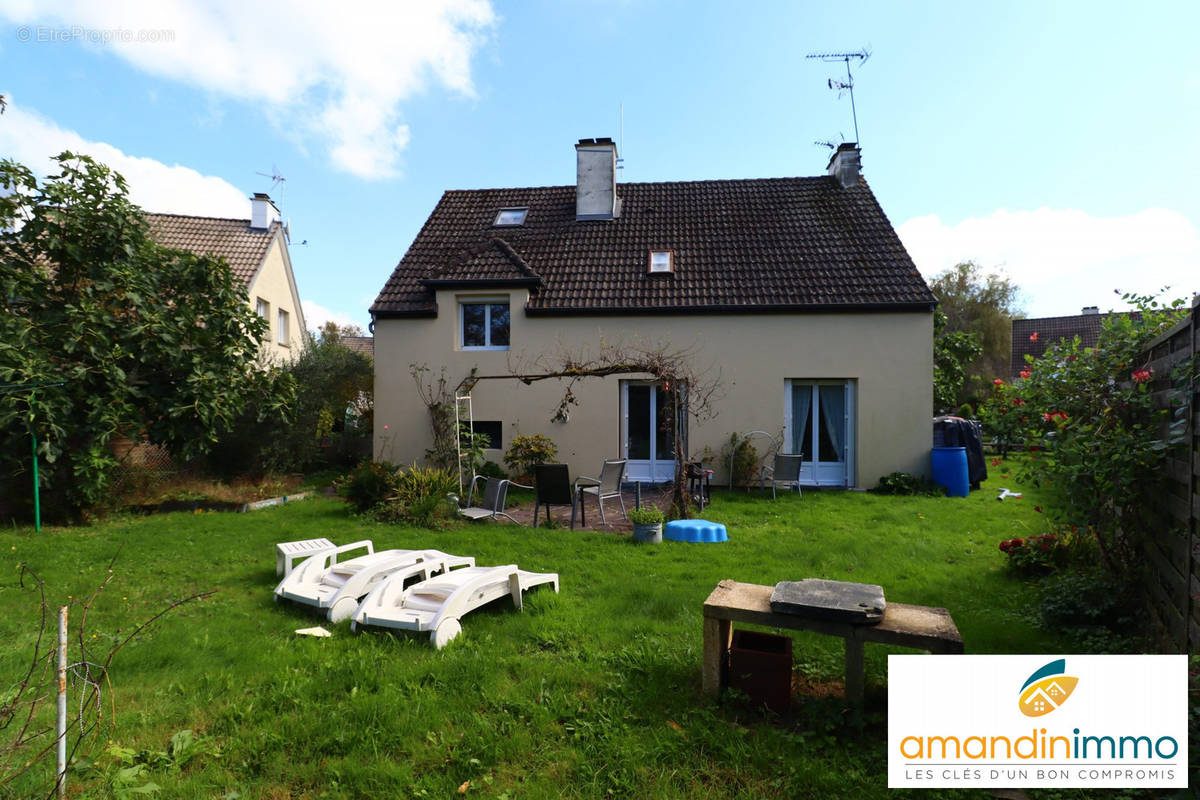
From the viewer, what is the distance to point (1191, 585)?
9.70ft

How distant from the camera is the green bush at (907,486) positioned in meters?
10.7

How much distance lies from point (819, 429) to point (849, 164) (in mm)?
6919

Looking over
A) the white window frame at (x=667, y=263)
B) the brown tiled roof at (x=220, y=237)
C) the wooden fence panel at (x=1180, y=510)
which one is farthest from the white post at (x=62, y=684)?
the brown tiled roof at (x=220, y=237)

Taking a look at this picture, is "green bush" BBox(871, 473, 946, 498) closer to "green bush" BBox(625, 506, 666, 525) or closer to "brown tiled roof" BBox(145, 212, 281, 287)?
"green bush" BBox(625, 506, 666, 525)

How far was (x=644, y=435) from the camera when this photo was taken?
39.5 ft

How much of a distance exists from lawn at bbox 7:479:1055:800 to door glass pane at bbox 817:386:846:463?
509 centimetres

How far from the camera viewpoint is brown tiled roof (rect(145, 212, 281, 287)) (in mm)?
16606

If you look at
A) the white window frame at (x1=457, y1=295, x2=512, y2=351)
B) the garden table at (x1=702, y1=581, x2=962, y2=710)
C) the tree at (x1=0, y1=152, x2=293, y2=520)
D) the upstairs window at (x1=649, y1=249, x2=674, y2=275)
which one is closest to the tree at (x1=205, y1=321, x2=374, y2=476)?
the tree at (x1=0, y1=152, x2=293, y2=520)

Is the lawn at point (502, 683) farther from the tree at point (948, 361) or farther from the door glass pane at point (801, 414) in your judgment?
the tree at point (948, 361)

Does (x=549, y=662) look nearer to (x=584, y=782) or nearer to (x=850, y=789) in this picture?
(x=584, y=782)

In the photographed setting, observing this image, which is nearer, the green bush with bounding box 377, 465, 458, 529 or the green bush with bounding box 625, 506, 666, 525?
the green bush with bounding box 625, 506, 666, 525

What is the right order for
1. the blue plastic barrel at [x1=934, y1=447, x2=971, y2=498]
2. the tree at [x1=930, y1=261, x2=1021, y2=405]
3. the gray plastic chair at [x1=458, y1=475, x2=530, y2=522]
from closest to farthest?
the gray plastic chair at [x1=458, y1=475, x2=530, y2=522] < the blue plastic barrel at [x1=934, y1=447, x2=971, y2=498] < the tree at [x1=930, y1=261, x2=1021, y2=405]

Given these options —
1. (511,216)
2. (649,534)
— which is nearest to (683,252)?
(511,216)

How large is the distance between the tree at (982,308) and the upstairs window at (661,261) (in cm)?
2156
